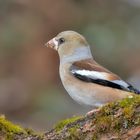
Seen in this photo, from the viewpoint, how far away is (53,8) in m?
21.3

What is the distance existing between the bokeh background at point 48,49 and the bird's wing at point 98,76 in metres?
7.57

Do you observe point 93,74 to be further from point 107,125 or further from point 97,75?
point 107,125

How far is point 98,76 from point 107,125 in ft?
6.06

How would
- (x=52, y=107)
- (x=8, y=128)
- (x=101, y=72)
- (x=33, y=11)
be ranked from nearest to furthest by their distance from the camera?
(x=8, y=128)
(x=101, y=72)
(x=52, y=107)
(x=33, y=11)

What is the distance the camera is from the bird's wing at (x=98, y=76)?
8.81 metres

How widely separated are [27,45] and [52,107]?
11.2 ft

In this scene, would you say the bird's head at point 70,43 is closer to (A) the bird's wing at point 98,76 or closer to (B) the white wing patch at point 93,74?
(A) the bird's wing at point 98,76

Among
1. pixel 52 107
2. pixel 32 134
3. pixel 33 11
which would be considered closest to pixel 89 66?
pixel 32 134

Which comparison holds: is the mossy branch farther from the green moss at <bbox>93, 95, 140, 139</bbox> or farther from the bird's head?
the bird's head

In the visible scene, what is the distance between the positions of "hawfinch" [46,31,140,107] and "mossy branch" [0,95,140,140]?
114cm

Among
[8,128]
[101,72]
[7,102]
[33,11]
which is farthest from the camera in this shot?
[33,11]

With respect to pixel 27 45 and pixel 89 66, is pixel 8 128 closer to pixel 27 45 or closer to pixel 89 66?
pixel 89 66

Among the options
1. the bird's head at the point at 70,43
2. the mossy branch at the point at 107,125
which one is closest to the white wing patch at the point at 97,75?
the bird's head at the point at 70,43

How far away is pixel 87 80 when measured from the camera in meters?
9.02
